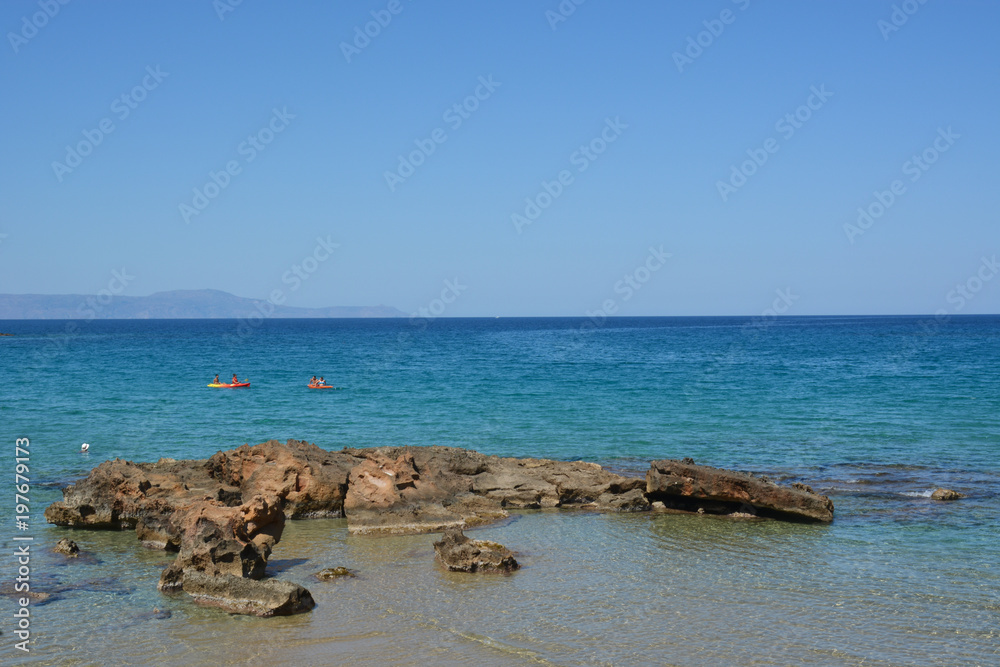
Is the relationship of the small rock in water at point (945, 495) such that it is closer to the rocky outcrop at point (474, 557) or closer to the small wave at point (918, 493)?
the small wave at point (918, 493)

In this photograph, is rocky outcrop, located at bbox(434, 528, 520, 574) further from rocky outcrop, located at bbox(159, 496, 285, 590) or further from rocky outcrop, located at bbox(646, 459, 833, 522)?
rocky outcrop, located at bbox(646, 459, 833, 522)

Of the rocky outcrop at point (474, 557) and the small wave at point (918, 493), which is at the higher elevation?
the small wave at point (918, 493)

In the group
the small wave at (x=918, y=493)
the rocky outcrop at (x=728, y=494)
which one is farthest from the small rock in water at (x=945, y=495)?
the rocky outcrop at (x=728, y=494)

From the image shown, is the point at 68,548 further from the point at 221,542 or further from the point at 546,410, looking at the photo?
the point at 546,410

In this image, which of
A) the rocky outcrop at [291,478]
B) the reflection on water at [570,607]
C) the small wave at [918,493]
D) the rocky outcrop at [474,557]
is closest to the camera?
the reflection on water at [570,607]

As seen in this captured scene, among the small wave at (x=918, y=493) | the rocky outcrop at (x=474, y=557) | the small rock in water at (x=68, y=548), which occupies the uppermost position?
the small wave at (x=918, y=493)

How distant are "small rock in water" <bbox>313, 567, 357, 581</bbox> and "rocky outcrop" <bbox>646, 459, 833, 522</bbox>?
7308mm

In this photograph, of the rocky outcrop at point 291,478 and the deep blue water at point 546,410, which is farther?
the deep blue water at point 546,410

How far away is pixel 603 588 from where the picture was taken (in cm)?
1213

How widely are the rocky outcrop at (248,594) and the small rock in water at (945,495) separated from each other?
46.3 ft

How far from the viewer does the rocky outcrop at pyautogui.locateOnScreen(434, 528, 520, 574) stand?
12.9 meters

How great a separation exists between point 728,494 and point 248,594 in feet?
32.7

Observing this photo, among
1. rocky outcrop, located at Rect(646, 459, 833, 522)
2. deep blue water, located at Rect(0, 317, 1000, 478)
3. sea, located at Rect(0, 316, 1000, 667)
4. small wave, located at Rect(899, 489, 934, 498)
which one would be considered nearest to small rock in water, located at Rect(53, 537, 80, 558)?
sea, located at Rect(0, 316, 1000, 667)

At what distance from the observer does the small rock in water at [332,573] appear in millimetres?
12586
